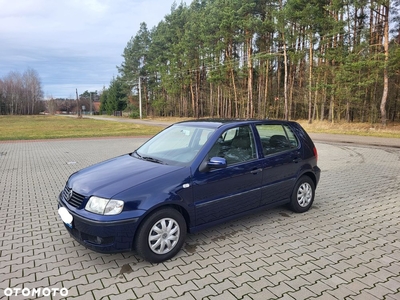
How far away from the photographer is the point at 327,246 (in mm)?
3613

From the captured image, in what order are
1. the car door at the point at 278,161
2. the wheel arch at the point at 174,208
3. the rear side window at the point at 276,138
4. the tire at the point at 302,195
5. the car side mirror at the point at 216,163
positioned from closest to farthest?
the wheel arch at the point at 174,208 → the car side mirror at the point at 216,163 → the car door at the point at 278,161 → the rear side window at the point at 276,138 → the tire at the point at 302,195

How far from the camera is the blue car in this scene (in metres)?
2.97

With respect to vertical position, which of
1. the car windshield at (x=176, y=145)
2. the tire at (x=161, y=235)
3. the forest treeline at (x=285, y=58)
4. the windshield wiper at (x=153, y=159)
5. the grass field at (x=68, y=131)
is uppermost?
the forest treeline at (x=285, y=58)

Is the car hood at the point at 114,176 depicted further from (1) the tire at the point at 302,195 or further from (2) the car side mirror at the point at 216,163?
(1) the tire at the point at 302,195

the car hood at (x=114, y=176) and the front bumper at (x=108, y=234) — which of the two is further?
the car hood at (x=114, y=176)

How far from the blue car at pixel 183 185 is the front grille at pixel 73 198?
1cm

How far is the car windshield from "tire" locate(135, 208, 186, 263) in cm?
71

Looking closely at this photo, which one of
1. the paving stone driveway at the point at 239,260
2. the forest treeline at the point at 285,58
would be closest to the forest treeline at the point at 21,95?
the forest treeline at the point at 285,58

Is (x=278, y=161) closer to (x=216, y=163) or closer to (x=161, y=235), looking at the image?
(x=216, y=163)

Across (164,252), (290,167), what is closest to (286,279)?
(164,252)

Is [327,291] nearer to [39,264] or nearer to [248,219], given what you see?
[248,219]

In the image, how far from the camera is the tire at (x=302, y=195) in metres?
4.66

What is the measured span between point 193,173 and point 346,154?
33.3 feet
